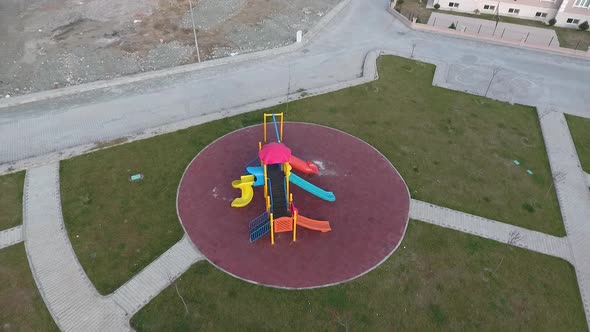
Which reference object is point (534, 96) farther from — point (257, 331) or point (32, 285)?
point (32, 285)

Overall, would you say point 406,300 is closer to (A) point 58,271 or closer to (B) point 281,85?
(A) point 58,271

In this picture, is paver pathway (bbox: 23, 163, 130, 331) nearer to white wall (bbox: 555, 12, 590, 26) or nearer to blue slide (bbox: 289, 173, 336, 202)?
blue slide (bbox: 289, 173, 336, 202)

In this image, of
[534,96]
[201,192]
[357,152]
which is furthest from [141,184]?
[534,96]

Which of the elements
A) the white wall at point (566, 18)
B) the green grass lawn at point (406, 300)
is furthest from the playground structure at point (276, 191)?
the white wall at point (566, 18)

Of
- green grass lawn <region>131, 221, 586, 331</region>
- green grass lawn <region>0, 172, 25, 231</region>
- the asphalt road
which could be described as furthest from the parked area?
green grass lawn <region>0, 172, 25, 231</region>

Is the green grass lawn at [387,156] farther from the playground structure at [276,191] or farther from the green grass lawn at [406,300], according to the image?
the playground structure at [276,191]

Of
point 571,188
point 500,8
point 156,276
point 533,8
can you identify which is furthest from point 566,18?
point 156,276
